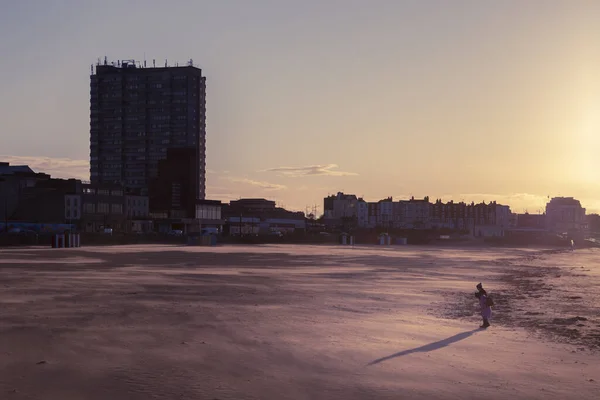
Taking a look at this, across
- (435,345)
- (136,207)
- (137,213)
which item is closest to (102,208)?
(137,213)

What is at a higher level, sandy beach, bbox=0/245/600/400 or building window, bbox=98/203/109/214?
building window, bbox=98/203/109/214

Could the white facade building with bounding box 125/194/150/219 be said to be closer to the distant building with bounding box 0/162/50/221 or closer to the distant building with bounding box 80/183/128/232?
the distant building with bounding box 80/183/128/232

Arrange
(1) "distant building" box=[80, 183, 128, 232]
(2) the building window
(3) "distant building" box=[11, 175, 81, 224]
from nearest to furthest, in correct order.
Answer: (3) "distant building" box=[11, 175, 81, 224] → (1) "distant building" box=[80, 183, 128, 232] → (2) the building window

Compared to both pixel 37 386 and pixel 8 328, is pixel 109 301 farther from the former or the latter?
pixel 37 386

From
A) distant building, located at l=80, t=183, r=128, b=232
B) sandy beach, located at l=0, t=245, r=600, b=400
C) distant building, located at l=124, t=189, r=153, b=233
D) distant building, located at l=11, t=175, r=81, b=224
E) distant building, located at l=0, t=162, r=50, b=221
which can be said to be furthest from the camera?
distant building, located at l=124, t=189, r=153, b=233

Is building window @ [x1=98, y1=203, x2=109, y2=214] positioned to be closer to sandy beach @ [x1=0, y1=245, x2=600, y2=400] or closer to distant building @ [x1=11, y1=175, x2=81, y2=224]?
distant building @ [x1=11, y1=175, x2=81, y2=224]

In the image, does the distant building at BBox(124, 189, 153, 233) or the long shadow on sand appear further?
the distant building at BBox(124, 189, 153, 233)

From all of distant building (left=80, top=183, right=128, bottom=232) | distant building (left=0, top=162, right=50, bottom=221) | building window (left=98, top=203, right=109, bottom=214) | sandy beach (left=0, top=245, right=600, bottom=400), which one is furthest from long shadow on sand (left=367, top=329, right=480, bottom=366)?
building window (left=98, top=203, right=109, bottom=214)

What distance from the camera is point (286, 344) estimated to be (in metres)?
21.4

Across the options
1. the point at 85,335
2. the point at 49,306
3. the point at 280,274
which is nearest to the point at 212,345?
the point at 85,335

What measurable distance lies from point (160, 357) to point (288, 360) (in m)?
3.62

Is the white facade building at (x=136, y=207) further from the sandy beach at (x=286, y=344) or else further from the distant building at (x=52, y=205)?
the sandy beach at (x=286, y=344)

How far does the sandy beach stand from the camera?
16.0 m

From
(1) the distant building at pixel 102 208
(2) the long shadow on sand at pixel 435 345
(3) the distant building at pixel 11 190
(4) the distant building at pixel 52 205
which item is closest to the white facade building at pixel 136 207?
(1) the distant building at pixel 102 208
